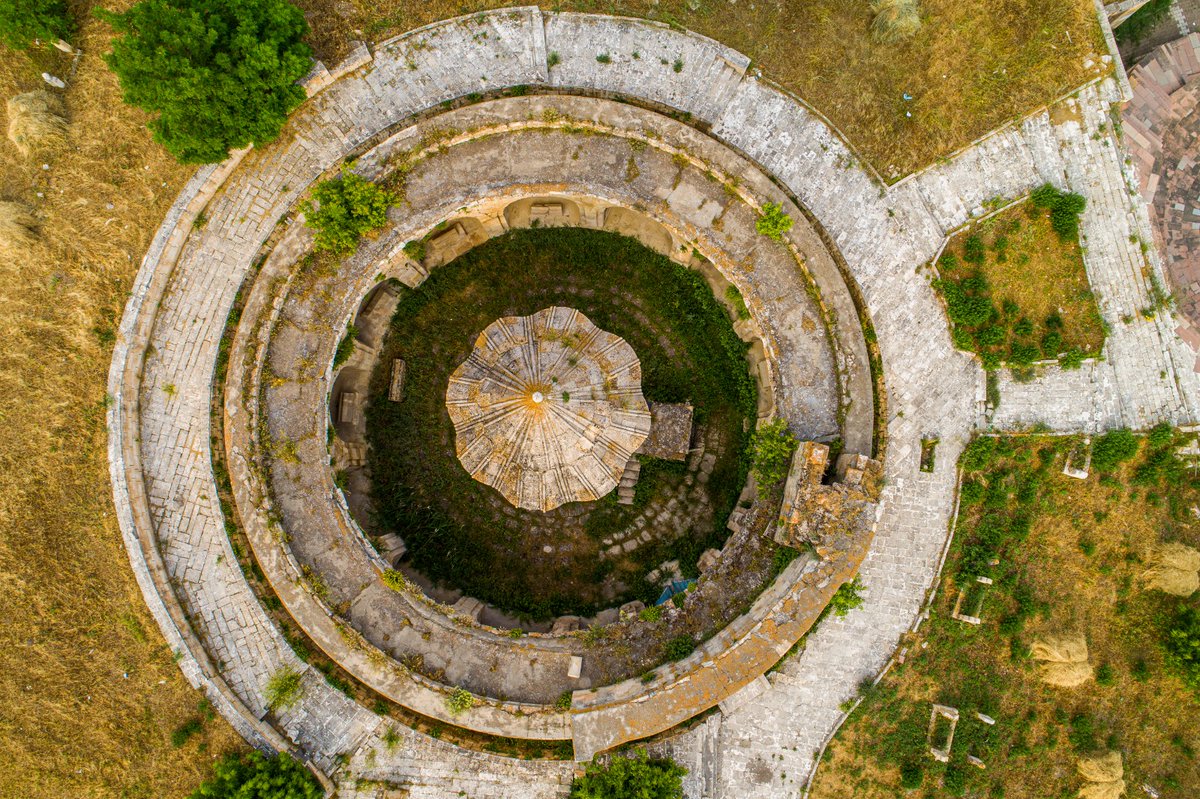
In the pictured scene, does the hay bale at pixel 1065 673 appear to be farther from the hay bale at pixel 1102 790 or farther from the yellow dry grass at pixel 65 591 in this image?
the yellow dry grass at pixel 65 591

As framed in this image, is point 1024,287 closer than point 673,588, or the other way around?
point 1024,287

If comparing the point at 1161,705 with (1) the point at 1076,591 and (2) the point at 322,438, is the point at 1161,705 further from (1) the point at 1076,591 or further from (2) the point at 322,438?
(2) the point at 322,438

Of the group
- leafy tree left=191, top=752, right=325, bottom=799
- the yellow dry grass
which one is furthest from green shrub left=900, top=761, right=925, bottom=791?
the yellow dry grass

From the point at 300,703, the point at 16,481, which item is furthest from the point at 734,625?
the point at 16,481

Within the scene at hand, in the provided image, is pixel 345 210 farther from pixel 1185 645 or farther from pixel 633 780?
pixel 1185 645

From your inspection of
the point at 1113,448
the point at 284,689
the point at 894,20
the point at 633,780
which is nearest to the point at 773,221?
the point at 894,20

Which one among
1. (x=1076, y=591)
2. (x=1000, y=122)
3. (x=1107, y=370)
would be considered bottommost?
(x=1076, y=591)

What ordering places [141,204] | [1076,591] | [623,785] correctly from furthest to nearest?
1. [1076,591]
2. [141,204]
3. [623,785]
